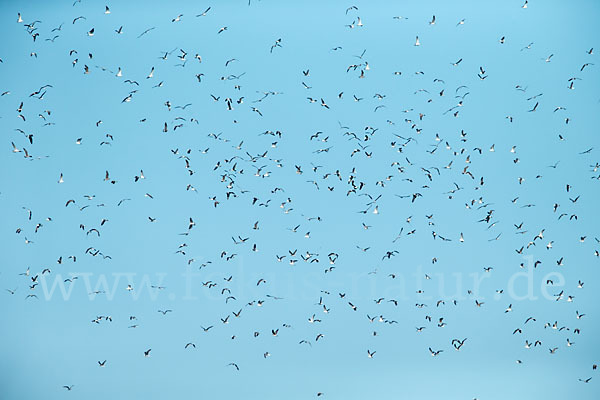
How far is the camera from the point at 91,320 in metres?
4.55

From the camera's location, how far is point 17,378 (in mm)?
4543

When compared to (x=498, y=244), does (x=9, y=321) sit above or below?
below

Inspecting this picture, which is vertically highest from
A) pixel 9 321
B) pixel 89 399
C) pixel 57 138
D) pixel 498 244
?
pixel 57 138

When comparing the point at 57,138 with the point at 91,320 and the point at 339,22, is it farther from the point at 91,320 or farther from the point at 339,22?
the point at 339,22

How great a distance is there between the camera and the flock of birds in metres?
4.57

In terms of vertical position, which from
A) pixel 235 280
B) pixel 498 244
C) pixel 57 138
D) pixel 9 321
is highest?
pixel 57 138

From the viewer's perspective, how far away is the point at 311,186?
4.63 metres

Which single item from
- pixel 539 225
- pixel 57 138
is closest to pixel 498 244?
pixel 539 225

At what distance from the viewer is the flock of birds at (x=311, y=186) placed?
15.0 feet

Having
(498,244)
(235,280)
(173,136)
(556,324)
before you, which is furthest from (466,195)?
(173,136)

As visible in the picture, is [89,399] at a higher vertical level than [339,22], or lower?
lower

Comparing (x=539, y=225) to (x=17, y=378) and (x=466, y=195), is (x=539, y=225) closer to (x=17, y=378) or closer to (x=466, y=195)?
(x=466, y=195)

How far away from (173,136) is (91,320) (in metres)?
1.45

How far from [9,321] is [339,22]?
3.22 meters
